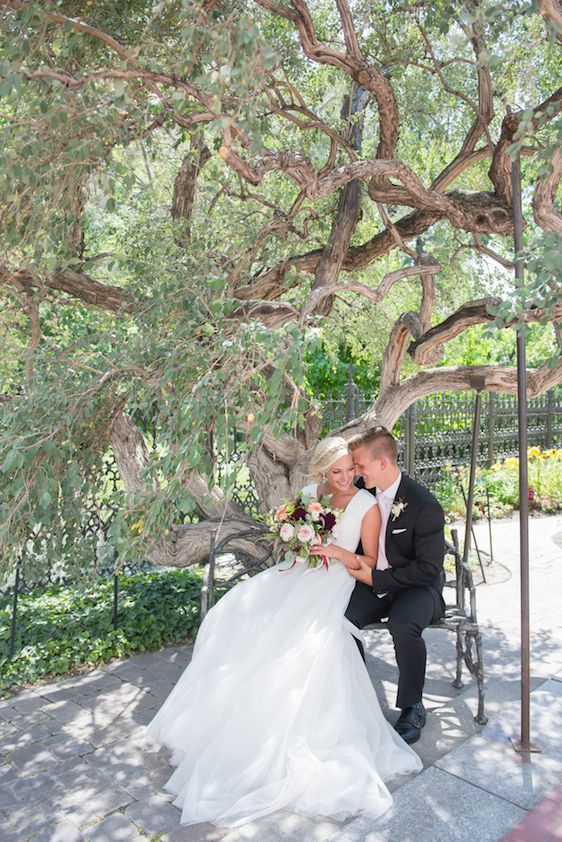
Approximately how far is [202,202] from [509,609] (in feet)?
18.6

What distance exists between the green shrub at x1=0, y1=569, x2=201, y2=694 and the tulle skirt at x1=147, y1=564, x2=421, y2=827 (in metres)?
1.50

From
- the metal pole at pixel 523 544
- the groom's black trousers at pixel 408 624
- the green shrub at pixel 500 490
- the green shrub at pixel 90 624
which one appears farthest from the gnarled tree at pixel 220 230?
the green shrub at pixel 500 490

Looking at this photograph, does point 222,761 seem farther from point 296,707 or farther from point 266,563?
point 266,563

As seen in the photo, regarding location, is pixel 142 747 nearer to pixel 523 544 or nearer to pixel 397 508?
pixel 397 508

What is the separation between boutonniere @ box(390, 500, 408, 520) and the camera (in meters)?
4.38

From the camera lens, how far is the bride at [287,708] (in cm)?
330

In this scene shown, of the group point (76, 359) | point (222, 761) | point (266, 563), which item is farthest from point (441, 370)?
point (222, 761)

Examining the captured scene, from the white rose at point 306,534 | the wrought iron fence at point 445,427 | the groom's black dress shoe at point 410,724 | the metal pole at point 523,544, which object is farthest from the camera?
the wrought iron fence at point 445,427

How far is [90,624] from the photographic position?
5949 millimetres

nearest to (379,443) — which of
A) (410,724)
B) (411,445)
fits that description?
(410,724)

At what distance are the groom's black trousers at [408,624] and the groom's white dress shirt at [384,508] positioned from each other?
0.23 meters

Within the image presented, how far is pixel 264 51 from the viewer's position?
137 inches

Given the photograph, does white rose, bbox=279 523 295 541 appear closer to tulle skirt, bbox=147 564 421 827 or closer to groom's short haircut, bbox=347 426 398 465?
tulle skirt, bbox=147 564 421 827

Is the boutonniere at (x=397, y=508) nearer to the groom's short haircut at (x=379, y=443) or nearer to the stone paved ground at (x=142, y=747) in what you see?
the groom's short haircut at (x=379, y=443)
